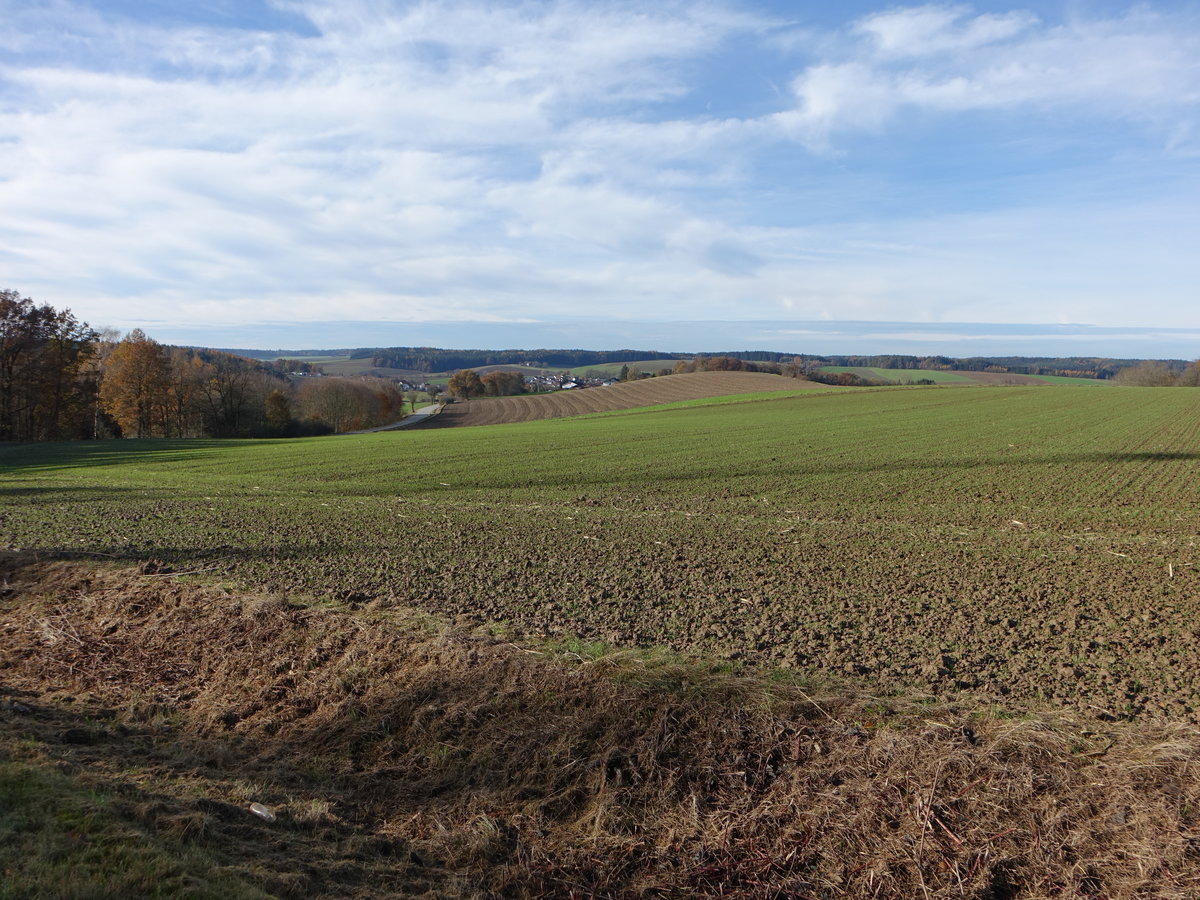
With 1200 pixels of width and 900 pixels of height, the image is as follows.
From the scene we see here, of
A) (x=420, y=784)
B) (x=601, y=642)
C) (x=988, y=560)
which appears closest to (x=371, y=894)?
(x=420, y=784)

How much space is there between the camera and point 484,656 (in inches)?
324

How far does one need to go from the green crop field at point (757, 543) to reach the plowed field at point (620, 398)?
47059mm

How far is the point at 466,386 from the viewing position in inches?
4877

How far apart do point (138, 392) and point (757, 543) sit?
229 ft

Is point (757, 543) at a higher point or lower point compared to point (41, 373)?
lower

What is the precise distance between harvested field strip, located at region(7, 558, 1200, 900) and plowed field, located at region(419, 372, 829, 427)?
6678 cm

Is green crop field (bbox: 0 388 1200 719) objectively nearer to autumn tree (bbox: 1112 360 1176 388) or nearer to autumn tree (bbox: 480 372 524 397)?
autumn tree (bbox: 480 372 524 397)

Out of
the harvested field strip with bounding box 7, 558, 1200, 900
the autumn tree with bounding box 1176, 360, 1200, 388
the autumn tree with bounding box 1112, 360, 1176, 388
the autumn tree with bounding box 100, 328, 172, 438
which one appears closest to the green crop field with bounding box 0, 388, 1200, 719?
the harvested field strip with bounding box 7, 558, 1200, 900

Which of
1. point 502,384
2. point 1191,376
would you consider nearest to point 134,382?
point 502,384

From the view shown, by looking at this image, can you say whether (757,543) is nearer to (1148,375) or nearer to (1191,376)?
(1148,375)

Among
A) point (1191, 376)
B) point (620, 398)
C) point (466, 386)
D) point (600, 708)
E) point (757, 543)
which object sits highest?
point (1191, 376)

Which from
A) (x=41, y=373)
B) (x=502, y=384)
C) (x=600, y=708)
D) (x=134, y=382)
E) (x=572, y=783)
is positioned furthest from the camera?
(x=502, y=384)

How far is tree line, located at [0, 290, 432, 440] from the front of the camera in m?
54.5

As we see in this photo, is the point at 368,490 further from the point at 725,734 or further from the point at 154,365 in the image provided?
the point at 154,365
